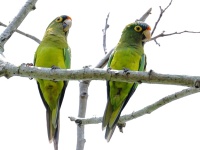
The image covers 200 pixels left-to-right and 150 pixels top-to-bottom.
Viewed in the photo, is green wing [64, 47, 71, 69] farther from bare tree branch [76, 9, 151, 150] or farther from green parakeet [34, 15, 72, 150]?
bare tree branch [76, 9, 151, 150]

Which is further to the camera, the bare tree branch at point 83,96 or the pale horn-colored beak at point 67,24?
the pale horn-colored beak at point 67,24

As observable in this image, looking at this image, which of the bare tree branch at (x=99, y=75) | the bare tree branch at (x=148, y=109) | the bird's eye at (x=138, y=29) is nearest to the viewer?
the bare tree branch at (x=99, y=75)

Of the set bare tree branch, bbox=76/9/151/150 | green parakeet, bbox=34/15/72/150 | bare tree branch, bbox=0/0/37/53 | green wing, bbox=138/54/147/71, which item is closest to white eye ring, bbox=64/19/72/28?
green parakeet, bbox=34/15/72/150

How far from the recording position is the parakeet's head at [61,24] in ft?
24.9

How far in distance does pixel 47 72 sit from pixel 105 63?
2.23 meters

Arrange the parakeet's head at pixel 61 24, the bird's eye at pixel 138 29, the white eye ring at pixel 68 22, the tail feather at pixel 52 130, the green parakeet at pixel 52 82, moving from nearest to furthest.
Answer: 1. the tail feather at pixel 52 130
2. the green parakeet at pixel 52 82
3. the bird's eye at pixel 138 29
4. the parakeet's head at pixel 61 24
5. the white eye ring at pixel 68 22

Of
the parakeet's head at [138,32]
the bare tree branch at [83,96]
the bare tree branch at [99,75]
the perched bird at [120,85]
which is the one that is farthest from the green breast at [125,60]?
the bare tree branch at [99,75]

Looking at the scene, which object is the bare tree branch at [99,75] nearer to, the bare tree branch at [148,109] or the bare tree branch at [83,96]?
the bare tree branch at [148,109]

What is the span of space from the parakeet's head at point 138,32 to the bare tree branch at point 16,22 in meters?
1.83

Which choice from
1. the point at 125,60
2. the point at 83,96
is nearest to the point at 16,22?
the point at 83,96

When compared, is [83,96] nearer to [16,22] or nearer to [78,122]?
[78,122]

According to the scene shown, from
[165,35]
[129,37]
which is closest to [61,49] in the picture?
[129,37]

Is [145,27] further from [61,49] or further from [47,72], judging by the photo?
[47,72]

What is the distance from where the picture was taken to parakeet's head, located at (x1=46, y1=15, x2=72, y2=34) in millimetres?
7598
